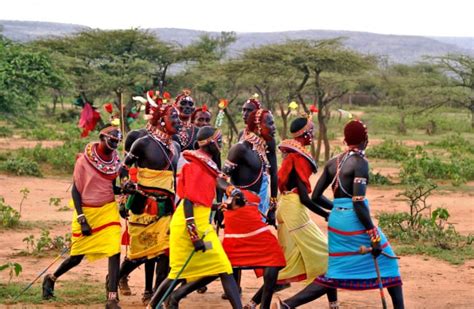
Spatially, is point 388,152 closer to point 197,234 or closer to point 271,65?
point 271,65

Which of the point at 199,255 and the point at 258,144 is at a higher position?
the point at 258,144

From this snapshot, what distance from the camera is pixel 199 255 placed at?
6098 mm

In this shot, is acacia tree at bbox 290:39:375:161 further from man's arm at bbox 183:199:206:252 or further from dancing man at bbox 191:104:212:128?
man's arm at bbox 183:199:206:252

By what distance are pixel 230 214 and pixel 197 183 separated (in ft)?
1.74

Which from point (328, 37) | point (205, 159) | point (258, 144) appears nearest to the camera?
point (205, 159)

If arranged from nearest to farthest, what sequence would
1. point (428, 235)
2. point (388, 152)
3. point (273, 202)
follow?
point (273, 202) → point (428, 235) → point (388, 152)

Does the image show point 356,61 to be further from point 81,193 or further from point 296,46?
point 81,193

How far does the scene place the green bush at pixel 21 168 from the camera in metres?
17.1

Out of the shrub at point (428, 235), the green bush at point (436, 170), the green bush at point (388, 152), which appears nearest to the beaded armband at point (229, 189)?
the shrub at point (428, 235)

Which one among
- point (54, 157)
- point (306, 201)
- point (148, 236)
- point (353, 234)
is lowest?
point (54, 157)

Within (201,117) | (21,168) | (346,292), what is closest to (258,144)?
(201,117)

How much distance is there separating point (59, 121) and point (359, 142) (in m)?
31.0

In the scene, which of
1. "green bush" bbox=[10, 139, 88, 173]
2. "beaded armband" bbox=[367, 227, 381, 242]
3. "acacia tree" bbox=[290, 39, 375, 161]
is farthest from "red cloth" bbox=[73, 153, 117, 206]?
"acacia tree" bbox=[290, 39, 375, 161]

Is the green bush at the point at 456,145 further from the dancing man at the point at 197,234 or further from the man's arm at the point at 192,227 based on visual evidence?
the man's arm at the point at 192,227
